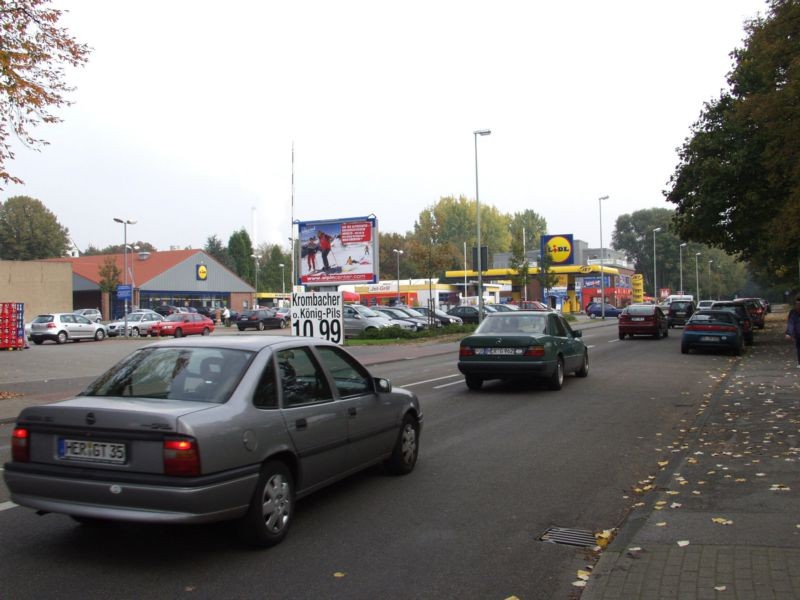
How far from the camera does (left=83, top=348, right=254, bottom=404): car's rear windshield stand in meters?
4.90

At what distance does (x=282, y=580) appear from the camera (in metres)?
4.32

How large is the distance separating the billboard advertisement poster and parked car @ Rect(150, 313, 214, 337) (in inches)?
612

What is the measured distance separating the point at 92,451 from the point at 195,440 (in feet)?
2.45

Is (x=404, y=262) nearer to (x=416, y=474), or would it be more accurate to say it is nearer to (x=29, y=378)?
(x=29, y=378)

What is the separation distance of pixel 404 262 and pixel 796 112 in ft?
344

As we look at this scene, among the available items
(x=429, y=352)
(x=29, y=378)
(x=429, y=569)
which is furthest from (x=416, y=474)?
(x=429, y=352)

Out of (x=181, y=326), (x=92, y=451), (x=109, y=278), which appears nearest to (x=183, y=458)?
(x=92, y=451)

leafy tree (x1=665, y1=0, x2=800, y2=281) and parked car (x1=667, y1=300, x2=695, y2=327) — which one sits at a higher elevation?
leafy tree (x1=665, y1=0, x2=800, y2=281)

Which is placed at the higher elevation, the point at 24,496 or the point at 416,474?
the point at 24,496

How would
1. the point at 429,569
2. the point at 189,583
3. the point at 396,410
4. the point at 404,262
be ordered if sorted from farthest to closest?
the point at 404,262
the point at 396,410
the point at 429,569
the point at 189,583

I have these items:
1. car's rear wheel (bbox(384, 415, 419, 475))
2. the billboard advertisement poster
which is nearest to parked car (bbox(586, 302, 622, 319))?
the billboard advertisement poster

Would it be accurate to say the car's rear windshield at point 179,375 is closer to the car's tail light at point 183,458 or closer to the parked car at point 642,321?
the car's tail light at point 183,458

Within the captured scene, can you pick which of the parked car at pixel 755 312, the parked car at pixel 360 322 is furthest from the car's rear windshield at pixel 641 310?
the parked car at pixel 360 322

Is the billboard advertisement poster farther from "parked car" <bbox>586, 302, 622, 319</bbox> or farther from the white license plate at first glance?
"parked car" <bbox>586, 302, 622, 319</bbox>
